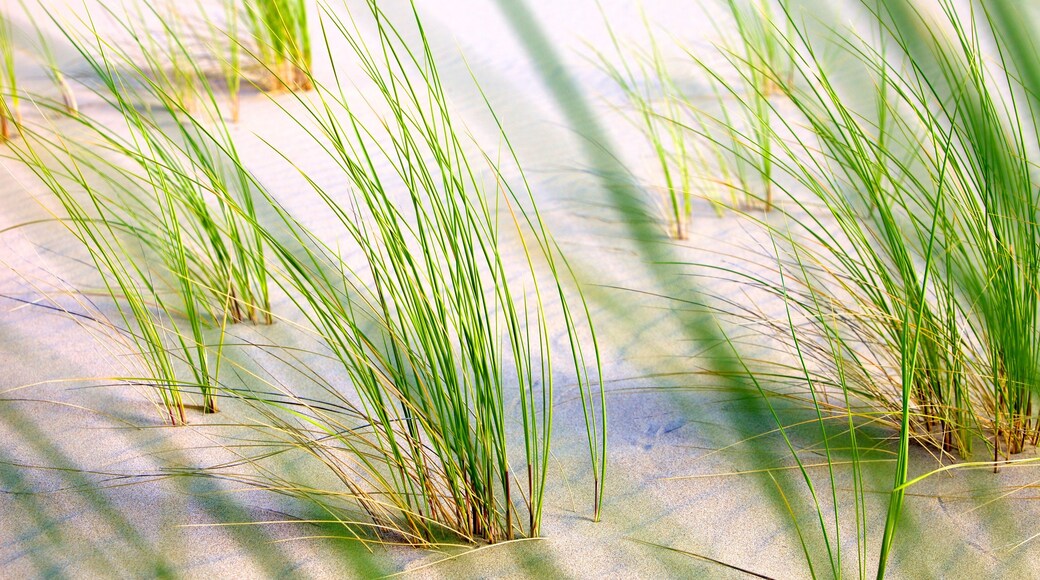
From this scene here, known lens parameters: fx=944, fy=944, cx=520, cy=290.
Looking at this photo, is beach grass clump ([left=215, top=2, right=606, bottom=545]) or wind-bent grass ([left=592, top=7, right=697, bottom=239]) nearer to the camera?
beach grass clump ([left=215, top=2, right=606, bottom=545])

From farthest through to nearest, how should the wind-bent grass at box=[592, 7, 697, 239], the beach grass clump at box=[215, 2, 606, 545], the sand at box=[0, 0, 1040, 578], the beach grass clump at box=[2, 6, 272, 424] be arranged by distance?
the wind-bent grass at box=[592, 7, 697, 239], the beach grass clump at box=[2, 6, 272, 424], the sand at box=[0, 0, 1040, 578], the beach grass clump at box=[215, 2, 606, 545]

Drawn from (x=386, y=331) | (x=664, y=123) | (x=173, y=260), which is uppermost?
(x=664, y=123)

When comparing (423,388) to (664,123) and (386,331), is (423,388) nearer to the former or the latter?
(386,331)

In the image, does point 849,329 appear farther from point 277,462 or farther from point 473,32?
point 473,32

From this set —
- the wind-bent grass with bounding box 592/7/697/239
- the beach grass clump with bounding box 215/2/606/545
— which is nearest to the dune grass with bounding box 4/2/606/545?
the beach grass clump with bounding box 215/2/606/545

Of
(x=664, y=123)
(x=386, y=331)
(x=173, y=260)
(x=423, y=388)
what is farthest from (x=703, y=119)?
(x=423, y=388)

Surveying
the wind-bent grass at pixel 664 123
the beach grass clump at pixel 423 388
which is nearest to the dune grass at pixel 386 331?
the beach grass clump at pixel 423 388

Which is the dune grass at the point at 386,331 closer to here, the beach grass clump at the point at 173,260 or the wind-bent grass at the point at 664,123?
the beach grass clump at the point at 173,260

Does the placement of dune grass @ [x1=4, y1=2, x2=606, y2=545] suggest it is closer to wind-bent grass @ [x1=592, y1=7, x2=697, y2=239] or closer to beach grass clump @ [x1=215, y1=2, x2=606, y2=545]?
beach grass clump @ [x1=215, y1=2, x2=606, y2=545]

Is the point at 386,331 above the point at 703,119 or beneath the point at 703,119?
beneath

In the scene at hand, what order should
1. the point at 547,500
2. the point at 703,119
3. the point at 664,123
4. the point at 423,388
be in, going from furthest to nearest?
the point at 703,119
the point at 664,123
the point at 547,500
the point at 423,388

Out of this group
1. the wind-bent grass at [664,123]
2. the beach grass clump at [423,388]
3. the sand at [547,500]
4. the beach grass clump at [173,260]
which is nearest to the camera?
the beach grass clump at [423,388]
